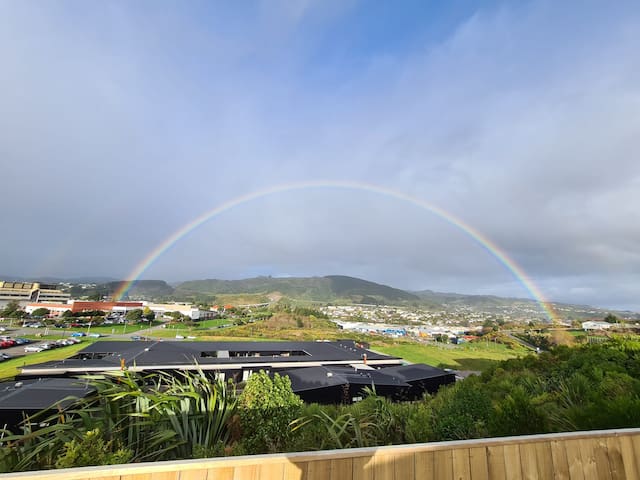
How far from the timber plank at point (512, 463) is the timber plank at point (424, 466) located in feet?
1.93

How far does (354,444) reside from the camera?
3.36 meters

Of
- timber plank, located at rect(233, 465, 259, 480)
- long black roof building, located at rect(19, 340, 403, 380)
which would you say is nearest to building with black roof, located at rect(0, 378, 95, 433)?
long black roof building, located at rect(19, 340, 403, 380)

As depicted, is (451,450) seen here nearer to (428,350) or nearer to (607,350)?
(607,350)

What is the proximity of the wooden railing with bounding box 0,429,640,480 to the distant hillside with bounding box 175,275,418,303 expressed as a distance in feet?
426

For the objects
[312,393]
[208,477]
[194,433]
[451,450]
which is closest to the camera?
[208,477]

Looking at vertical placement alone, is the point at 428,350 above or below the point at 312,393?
below

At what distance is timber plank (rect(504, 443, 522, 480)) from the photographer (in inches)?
87.6

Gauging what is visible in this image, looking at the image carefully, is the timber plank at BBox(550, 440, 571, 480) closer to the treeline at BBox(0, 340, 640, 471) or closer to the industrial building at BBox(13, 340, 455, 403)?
the treeline at BBox(0, 340, 640, 471)

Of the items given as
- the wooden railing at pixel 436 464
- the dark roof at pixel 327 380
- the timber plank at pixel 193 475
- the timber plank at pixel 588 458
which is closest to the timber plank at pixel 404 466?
the wooden railing at pixel 436 464

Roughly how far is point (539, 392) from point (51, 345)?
50577 millimetres

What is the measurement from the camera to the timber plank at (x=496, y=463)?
2203 millimetres

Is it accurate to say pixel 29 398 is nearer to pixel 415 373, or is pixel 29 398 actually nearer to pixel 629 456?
pixel 629 456

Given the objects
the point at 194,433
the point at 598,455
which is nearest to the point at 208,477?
the point at 194,433

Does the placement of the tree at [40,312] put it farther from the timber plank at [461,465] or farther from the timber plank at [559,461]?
the timber plank at [559,461]
